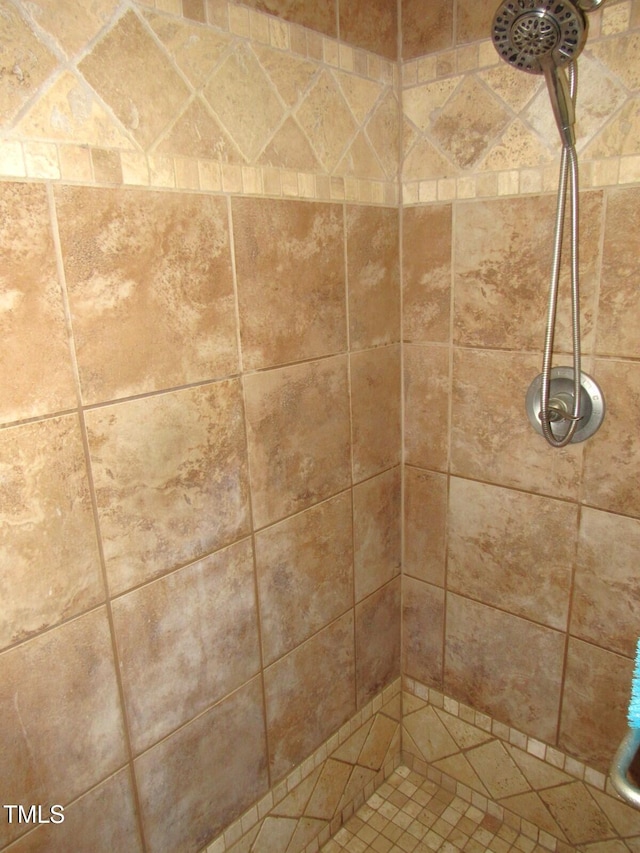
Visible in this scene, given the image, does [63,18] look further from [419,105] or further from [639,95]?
[639,95]

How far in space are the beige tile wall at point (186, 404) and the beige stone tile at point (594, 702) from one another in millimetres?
481

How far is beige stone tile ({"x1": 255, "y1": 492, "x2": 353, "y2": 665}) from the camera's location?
1.12 metres

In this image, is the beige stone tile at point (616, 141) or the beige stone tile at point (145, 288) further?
the beige stone tile at point (616, 141)

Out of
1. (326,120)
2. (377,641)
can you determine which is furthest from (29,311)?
(377,641)

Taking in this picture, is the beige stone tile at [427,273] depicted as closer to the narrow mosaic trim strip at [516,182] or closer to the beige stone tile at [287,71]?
the narrow mosaic trim strip at [516,182]

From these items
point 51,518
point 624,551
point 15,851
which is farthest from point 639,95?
point 15,851

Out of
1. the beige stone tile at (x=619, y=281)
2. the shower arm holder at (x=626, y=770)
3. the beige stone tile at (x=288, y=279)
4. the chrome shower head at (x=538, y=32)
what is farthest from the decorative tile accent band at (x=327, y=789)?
the chrome shower head at (x=538, y=32)

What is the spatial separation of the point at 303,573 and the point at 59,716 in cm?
50

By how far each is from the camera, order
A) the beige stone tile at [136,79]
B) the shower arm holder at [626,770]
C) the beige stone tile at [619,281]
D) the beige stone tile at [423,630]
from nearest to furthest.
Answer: the shower arm holder at [626,770], the beige stone tile at [136,79], the beige stone tile at [619,281], the beige stone tile at [423,630]

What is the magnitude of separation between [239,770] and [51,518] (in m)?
0.67

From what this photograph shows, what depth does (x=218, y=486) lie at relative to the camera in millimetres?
989

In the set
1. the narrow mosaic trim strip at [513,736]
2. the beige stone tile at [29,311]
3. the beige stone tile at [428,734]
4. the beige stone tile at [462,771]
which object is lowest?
the beige stone tile at [462,771]

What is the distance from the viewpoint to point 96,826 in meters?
0.90

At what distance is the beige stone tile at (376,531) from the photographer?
131 centimetres
